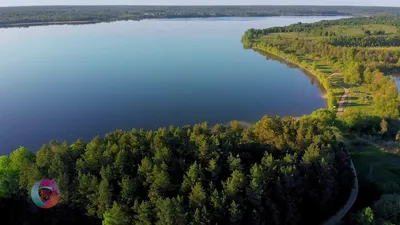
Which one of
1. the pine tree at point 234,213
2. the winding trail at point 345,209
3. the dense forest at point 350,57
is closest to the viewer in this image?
the pine tree at point 234,213

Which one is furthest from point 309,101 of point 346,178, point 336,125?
point 346,178

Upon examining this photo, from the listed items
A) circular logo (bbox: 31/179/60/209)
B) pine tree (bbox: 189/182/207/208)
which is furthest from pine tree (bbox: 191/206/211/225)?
circular logo (bbox: 31/179/60/209)

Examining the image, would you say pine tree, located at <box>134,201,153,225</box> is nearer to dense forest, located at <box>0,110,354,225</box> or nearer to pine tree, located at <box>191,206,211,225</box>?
dense forest, located at <box>0,110,354,225</box>

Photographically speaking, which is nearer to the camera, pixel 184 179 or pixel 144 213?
pixel 144 213

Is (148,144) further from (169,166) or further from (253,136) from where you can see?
(253,136)

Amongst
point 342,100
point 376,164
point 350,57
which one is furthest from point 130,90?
point 350,57

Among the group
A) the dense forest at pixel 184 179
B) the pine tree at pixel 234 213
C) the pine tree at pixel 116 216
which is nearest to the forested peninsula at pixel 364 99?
the dense forest at pixel 184 179

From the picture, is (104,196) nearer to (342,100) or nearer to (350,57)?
(342,100)

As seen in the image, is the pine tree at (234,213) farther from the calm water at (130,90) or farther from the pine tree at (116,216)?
the calm water at (130,90)
